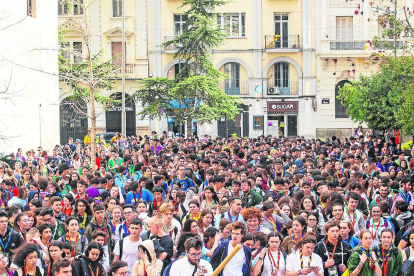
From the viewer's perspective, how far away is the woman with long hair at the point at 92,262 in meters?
9.04

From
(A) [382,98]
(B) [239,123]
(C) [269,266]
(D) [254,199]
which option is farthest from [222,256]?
(B) [239,123]

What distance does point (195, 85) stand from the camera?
117 ft

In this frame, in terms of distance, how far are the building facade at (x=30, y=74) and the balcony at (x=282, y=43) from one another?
15.4m

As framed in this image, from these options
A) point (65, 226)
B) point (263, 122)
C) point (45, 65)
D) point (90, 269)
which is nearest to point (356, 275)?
point (90, 269)

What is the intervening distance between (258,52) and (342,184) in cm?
2994

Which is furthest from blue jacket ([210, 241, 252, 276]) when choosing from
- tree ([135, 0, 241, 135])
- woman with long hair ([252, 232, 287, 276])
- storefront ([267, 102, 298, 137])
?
storefront ([267, 102, 298, 137])

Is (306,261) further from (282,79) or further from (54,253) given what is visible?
(282,79)

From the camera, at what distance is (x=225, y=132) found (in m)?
44.2

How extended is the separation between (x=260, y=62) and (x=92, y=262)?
35.7m

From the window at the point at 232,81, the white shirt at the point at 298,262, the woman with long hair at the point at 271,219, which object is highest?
the window at the point at 232,81

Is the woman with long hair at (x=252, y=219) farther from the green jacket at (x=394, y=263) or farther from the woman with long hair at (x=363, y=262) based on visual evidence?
the green jacket at (x=394, y=263)

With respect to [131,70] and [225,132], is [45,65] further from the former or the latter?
[225,132]

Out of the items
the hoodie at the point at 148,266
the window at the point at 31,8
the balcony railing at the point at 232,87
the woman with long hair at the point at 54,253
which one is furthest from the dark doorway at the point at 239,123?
the hoodie at the point at 148,266

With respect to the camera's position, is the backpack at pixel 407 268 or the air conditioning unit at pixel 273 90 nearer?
the backpack at pixel 407 268
